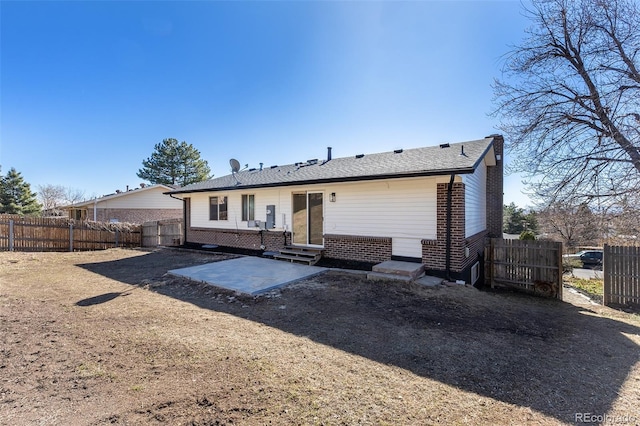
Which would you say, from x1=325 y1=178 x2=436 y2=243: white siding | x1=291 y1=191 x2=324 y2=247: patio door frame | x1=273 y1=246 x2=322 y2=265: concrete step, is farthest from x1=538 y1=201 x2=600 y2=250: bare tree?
x1=273 y1=246 x2=322 y2=265: concrete step

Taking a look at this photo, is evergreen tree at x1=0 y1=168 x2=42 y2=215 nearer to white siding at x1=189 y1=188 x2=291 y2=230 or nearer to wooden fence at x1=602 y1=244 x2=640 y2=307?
white siding at x1=189 y1=188 x2=291 y2=230

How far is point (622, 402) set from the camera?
2.66 m

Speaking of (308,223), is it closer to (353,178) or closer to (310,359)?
(353,178)

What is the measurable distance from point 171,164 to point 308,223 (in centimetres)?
2987

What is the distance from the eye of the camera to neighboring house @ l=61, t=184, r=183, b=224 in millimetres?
24656

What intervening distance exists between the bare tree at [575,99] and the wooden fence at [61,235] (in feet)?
60.6

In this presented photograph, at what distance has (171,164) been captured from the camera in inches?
1332

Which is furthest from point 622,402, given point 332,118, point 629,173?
point 332,118

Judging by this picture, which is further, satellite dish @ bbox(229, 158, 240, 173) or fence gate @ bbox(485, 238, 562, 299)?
satellite dish @ bbox(229, 158, 240, 173)

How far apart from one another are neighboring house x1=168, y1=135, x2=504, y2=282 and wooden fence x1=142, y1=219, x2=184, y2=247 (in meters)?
4.71

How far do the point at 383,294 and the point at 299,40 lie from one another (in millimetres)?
9494

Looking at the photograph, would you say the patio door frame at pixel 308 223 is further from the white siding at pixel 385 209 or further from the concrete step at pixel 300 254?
the white siding at pixel 385 209

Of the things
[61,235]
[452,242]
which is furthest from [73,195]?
[452,242]

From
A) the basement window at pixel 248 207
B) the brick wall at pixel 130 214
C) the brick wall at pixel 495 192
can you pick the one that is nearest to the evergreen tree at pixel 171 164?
the brick wall at pixel 130 214
